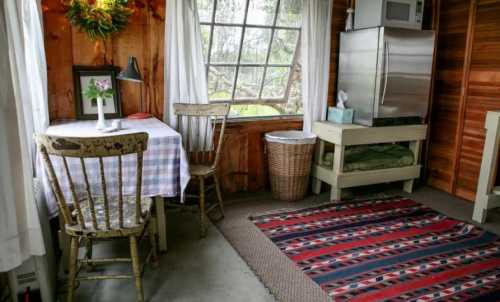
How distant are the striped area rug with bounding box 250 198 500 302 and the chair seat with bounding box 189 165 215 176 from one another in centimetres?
58

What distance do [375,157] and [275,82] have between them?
50.1 inches

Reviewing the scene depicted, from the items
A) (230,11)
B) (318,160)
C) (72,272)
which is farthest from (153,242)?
(230,11)

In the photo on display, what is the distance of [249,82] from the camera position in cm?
380

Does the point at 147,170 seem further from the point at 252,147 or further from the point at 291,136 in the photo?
the point at 291,136

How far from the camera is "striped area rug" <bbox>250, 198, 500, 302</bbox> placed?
214 cm

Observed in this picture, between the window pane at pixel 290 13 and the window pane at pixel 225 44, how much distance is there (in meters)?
0.45

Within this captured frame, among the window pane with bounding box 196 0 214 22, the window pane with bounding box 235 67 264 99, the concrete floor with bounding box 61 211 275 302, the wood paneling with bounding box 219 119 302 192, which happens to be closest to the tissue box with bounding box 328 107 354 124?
the wood paneling with bounding box 219 119 302 192

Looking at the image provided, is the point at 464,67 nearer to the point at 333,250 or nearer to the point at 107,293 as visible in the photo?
the point at 333,250

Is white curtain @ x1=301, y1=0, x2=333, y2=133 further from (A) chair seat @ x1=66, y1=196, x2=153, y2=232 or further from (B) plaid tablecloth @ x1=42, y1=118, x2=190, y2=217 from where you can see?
(A) chair seat @ x1=66, y1=196, x2=153, y2=232

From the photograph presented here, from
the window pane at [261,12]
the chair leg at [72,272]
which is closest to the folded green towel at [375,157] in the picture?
the window pane at [261,12]

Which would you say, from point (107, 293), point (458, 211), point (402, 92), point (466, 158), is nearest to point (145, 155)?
point (107, 293)

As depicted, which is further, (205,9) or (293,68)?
(293,68)

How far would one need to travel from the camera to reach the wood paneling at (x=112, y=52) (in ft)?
9.37

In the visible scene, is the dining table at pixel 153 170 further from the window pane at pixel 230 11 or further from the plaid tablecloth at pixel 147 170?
the window pane at pixel 230 11
